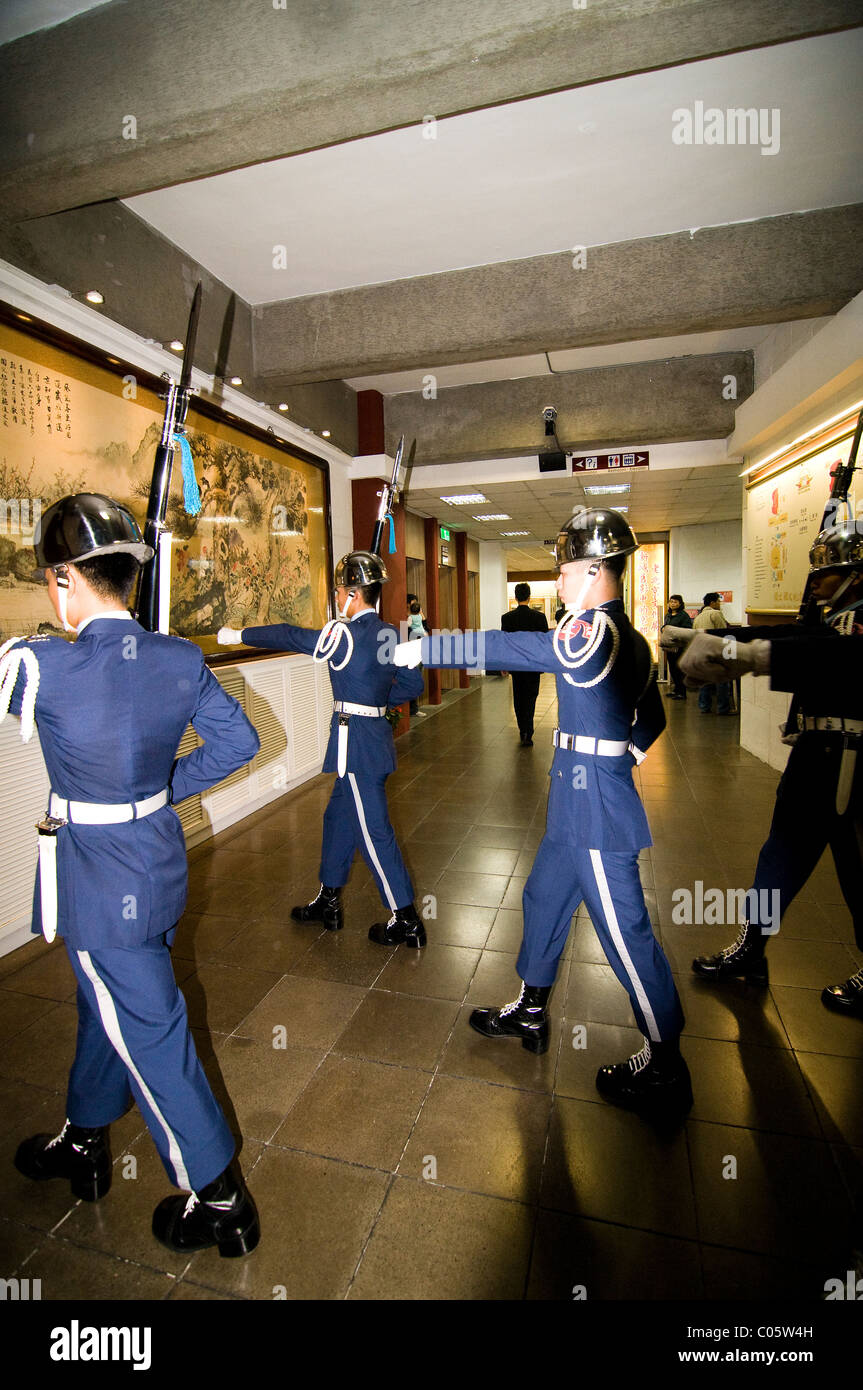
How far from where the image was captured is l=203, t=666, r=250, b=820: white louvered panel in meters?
4.82

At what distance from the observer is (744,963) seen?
287 centimetres

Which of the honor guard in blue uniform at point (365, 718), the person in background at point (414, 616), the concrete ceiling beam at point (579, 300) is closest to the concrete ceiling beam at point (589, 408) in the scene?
the person in background at point (414, 616)

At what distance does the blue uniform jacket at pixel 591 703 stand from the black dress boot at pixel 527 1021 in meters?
0.75

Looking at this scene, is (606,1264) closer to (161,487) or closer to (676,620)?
(161,487)

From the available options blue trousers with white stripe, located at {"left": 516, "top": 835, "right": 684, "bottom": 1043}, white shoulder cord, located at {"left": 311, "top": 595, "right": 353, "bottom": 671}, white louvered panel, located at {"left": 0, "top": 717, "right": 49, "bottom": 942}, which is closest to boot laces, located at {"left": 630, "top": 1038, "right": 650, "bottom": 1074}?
blue trousers with white stripe, located at {"left": 516, "top": 835, "right": 684, "bottom": 1043}

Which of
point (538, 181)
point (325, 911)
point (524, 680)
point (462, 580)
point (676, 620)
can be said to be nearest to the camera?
point (325, 911)

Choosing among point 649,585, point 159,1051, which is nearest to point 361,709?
point 159,1051

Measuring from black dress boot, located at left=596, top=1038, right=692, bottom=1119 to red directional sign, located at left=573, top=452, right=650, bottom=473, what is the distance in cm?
694

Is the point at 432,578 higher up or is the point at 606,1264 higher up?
the point at 432,578

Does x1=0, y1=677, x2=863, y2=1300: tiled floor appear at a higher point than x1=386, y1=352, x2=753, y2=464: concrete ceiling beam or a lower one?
lower

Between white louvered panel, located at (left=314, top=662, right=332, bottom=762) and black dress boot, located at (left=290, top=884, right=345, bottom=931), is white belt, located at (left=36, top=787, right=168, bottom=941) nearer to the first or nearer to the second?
black dress boot, located at (left=290, top=884, right=345, bottom=931)

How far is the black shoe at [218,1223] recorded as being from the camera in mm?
1662

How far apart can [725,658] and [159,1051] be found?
5.90 feet

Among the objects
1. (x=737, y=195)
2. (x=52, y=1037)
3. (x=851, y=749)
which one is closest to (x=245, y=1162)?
(x=52, y=1037)
